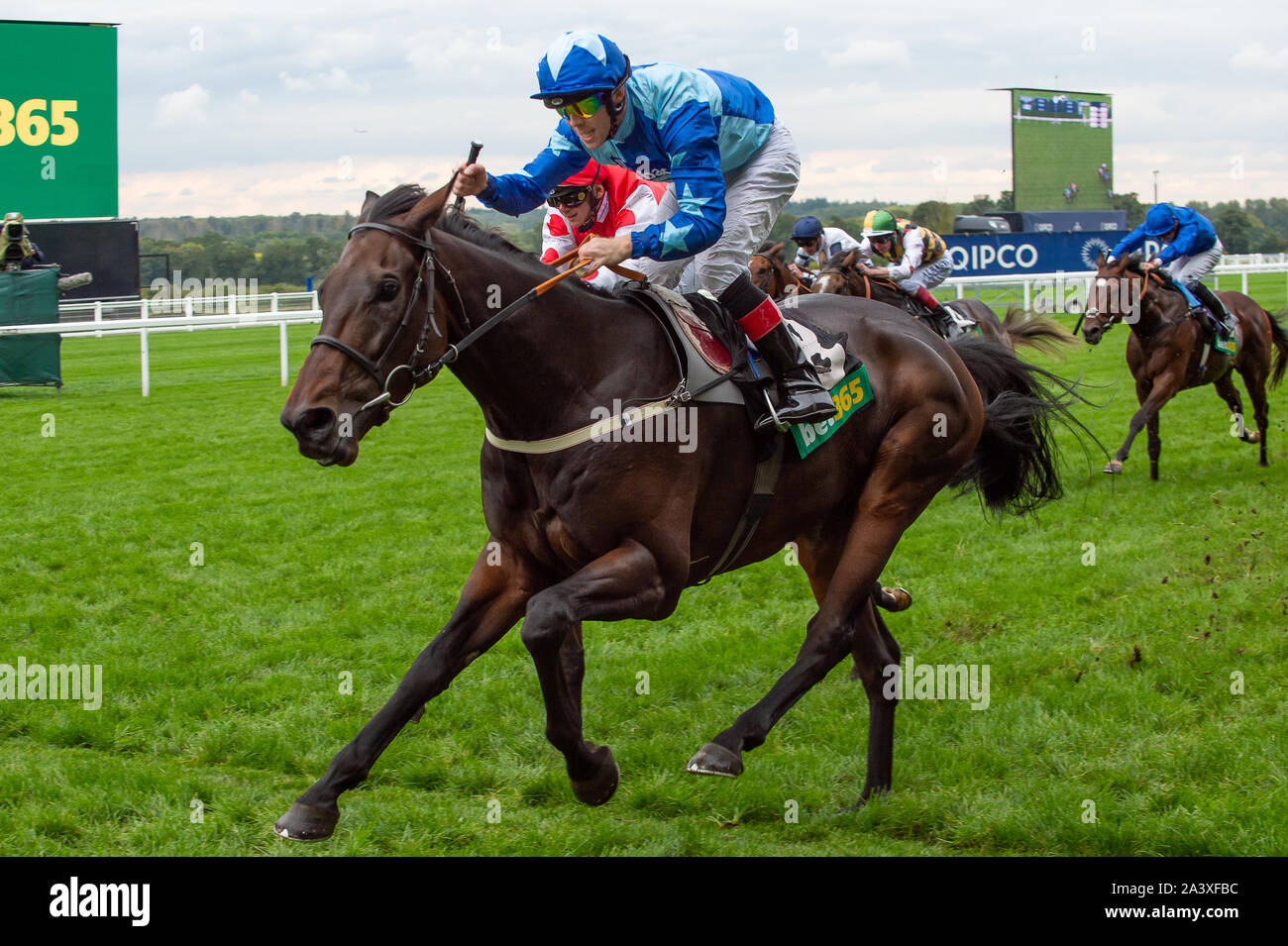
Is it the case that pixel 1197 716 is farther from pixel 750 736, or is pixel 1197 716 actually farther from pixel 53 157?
pixel 53 157

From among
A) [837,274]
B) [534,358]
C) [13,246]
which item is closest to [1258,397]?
[837,274]

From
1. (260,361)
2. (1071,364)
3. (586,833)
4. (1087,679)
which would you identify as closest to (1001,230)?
(1071,364)

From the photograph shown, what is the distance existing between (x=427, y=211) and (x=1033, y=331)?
558cm

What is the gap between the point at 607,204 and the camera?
422cm

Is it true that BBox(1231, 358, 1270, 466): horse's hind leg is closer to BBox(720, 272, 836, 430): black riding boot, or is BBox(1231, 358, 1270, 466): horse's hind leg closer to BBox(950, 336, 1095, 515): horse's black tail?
BBox(950, 336, 1095, 515): horse's black tail

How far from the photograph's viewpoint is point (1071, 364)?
1580 centimetres

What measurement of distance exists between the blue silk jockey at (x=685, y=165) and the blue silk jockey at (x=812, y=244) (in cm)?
499

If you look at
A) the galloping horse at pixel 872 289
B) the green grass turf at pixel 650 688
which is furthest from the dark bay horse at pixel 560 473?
the galloping horse at pixel 872 289

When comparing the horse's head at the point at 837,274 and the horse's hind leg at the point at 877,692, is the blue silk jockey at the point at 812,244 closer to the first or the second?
the horse's head at the point at 837,274

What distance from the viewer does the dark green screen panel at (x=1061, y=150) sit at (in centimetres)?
3259

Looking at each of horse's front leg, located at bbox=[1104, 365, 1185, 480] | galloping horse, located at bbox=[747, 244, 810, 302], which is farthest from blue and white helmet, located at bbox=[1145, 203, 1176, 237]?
galloping horse, located at bbox=[747, 244, 810, 302]

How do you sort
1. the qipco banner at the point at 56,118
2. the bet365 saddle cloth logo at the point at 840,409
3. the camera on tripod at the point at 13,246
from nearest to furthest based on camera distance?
the bet365 saddle cloth logo at the point at 840,409 → the camera on tripod at the point at 13,246 → the qipco banner at the point at 56,118

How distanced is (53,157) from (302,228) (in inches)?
939
